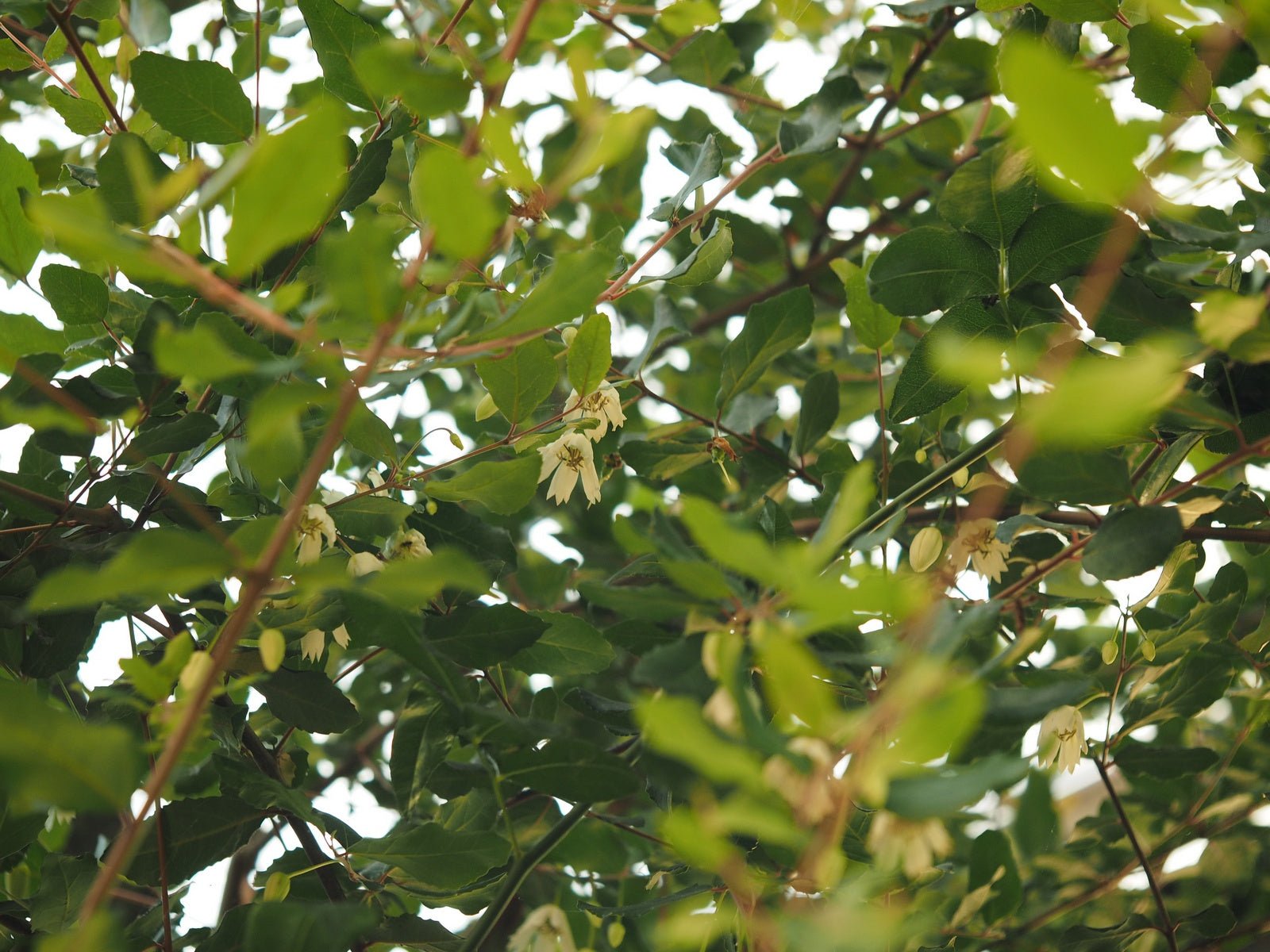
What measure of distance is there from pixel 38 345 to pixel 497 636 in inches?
20.0

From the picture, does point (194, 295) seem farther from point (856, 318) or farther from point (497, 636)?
point (856, 318)

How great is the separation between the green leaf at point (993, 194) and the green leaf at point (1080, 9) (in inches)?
5.6

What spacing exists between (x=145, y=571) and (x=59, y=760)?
0.09m

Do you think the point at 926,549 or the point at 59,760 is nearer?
the point at 59,760

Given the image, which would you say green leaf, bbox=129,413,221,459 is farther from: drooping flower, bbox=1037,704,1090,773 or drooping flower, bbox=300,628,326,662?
drooping flower, bbox=1037,704,1090,773

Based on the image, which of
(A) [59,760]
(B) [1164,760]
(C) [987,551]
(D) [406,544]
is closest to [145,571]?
(A) [59,760]

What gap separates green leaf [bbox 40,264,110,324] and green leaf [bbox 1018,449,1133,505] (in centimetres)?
70

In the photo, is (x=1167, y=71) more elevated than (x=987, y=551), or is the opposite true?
(x=1167, y=71)

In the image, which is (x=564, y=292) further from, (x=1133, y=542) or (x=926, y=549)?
(x=926, y=549)

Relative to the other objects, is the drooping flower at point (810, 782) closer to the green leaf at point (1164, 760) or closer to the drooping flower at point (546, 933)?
the drooping flower at point (546, 933)

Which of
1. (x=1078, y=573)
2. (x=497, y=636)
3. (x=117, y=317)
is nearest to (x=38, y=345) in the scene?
(x=117, y=317)

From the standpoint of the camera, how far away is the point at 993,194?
2.33ft

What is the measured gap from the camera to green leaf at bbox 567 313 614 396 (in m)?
0.73

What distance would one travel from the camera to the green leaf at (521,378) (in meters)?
0.73
